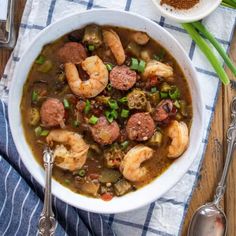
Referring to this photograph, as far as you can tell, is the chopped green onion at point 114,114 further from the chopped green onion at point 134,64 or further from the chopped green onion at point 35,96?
the chopped green onion at point 35,96

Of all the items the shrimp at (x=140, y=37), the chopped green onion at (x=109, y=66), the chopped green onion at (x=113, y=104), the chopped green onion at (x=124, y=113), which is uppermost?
the shrimp at (x=140, y=37)

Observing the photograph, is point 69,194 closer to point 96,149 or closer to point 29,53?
point 96,149


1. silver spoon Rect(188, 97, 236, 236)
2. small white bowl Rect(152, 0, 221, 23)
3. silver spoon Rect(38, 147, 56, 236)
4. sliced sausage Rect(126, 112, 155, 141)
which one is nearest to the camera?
silver spoon Rect(38, 147, 56, 236)

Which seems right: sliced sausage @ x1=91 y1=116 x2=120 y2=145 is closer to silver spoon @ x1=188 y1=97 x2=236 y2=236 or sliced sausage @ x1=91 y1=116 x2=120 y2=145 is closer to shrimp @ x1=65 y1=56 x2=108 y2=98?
shrimp @ x1=65 y1=56 x2=108 y2=98

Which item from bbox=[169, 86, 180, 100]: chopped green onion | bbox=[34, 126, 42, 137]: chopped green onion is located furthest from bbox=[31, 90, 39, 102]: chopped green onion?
bbox=[169, 86, 180, 100]: chopped green onion

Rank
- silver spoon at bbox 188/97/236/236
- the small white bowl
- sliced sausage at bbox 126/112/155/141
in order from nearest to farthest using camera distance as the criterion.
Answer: sliced sausage at bbox 126/112/155/141, the small white bowl, silver spoon at bbox 188/97/236/236

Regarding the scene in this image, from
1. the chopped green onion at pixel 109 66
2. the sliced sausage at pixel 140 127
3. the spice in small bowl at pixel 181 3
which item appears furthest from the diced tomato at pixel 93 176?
the spice in small bowl at pixel 181 3
